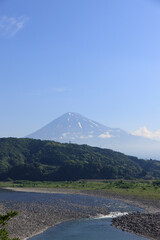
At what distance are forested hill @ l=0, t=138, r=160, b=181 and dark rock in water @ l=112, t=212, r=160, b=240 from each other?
2134 inches

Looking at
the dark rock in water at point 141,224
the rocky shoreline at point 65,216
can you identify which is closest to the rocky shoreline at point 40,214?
the rocky shoreline at point 65,216

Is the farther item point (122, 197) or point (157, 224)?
point (122, 197)

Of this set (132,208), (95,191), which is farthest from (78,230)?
(95,191)

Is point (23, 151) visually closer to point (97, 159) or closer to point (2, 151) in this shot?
point (2, 151)

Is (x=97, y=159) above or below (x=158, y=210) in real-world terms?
above

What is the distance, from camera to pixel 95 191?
64.7 metres

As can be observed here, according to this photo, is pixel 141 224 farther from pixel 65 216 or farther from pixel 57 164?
pixel 57 164

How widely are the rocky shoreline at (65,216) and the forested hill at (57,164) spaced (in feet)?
135

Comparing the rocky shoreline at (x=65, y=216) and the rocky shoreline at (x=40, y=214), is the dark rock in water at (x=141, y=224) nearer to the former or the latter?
the rocky shoreline at (x=65, y=216)

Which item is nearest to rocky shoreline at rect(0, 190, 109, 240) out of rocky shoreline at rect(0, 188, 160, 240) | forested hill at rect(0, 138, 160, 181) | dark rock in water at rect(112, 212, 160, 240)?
rocky shoreline at rect(0, 188, 160, 240)

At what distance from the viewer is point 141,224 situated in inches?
1337

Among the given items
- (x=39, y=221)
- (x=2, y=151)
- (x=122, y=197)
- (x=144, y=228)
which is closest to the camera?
(x=144, y=228)

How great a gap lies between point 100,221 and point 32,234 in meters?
10.5

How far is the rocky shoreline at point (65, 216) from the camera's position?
31486 millimetres
